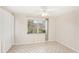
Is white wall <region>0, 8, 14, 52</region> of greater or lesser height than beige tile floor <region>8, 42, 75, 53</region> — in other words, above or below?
above

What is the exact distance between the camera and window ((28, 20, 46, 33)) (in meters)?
7.46

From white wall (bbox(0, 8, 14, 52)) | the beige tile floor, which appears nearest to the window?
the beige tile floor

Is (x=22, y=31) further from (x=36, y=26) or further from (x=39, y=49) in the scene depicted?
(x=39, y=49)

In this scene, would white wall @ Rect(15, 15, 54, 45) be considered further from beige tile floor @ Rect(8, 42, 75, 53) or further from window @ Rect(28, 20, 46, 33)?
beige tile floor @ Rect(8, 42, 75, 53)

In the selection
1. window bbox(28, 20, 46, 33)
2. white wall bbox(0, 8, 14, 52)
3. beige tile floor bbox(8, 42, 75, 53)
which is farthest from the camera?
window bbox(28, 20, 46, 33)

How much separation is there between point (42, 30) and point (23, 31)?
1.65 meters

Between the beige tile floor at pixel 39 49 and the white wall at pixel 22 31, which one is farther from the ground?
the white wall at pixel 22 31

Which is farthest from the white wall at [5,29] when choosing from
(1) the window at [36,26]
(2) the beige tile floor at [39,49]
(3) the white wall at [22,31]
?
→ (1) the window at [36,26]

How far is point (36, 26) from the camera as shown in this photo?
781 cm

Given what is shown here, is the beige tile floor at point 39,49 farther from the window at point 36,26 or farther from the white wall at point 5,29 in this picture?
the window at point 36,26

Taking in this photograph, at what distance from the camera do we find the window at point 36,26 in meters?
7.46

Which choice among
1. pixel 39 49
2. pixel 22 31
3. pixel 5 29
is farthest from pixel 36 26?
pixel 5 29
